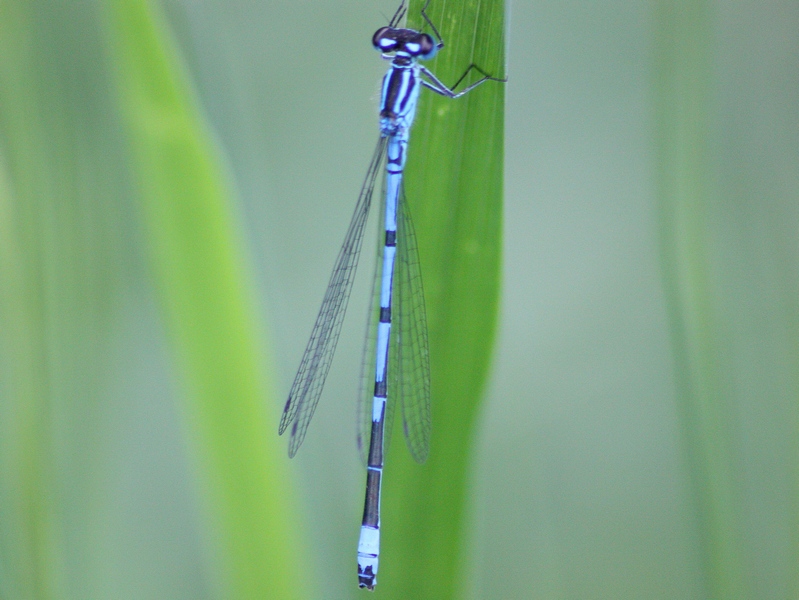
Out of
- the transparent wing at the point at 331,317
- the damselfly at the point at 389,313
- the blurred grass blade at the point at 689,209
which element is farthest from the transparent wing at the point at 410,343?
the blurred grass blade at the point at 689,209

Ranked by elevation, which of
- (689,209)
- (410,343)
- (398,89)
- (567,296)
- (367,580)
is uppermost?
(398,89)

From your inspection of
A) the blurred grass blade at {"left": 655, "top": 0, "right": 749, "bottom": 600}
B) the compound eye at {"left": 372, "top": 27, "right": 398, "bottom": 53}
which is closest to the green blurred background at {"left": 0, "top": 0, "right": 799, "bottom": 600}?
the blurred grass blade at {"left": 655, "top": 0, "right": 749, "bottom": 600}

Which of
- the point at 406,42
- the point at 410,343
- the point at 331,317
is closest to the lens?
the point at 406,42

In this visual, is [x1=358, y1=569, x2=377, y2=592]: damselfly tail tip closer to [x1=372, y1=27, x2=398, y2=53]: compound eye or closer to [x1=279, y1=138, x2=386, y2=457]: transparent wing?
[x1=279, y1=138, x2=386, y2=457]: transparent wing

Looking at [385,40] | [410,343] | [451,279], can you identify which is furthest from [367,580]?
[385,40]

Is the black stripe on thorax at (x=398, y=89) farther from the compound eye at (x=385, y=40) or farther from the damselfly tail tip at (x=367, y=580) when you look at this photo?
the damselfly tail tip at (x=367, y=580)

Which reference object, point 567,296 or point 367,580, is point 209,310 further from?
point 567,296

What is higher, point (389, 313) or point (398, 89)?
point (398, 89)
